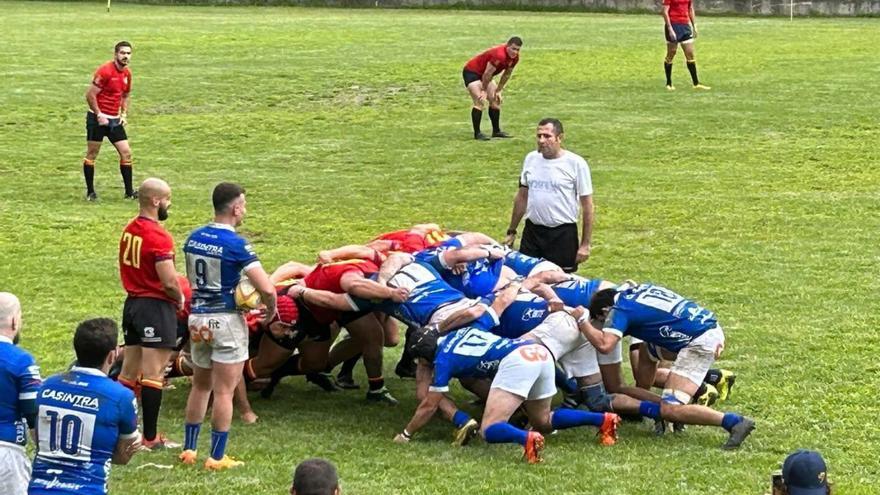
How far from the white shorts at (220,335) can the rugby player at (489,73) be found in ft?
44.0

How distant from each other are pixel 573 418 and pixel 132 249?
3248mm

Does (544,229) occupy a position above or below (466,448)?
above

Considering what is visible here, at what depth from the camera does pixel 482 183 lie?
765 inches

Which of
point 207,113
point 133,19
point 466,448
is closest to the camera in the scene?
point 466,448

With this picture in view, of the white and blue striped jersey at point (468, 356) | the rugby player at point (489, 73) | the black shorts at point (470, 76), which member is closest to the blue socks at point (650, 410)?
the white and blue striped jersey at point (468, 356)

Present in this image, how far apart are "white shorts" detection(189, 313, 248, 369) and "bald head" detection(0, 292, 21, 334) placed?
1.84 metres

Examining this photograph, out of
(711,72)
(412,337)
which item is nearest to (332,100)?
(711,72)

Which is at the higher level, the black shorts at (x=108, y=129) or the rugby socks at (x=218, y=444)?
the black shorts at (x=108, y=129)

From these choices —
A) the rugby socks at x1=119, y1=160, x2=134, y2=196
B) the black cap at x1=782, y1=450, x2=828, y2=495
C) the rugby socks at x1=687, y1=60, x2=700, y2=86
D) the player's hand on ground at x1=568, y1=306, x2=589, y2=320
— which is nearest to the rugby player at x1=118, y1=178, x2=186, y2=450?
the player's hand on ground at x1=568, y1=306, x2=589, y2=320

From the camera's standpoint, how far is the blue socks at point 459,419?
9.29 metres

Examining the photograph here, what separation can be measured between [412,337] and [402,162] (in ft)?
38.1

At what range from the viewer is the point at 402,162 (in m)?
21.1

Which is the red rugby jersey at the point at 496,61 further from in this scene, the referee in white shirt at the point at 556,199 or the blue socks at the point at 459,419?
the blue socks at the point at 459,419

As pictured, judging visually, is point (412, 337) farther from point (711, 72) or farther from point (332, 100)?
point (711, 72)
